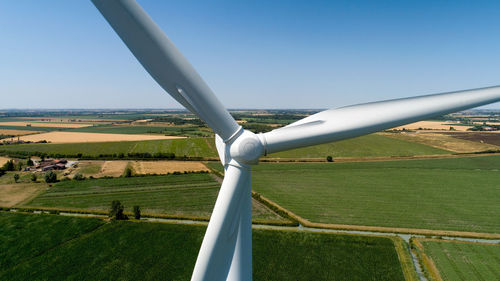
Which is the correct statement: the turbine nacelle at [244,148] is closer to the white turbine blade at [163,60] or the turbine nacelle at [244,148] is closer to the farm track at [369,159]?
the white turbine blade at [163,60]

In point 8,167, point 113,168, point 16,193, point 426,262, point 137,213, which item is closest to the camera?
point 426,262

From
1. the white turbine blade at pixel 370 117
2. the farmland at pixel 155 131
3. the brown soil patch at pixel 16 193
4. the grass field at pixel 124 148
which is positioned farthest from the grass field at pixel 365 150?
the white turbine blade at pixel 370 117

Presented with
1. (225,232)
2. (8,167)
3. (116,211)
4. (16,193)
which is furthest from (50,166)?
(225,232)

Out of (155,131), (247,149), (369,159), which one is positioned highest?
(155,131)

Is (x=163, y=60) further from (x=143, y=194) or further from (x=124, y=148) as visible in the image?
(x=124, y=148)

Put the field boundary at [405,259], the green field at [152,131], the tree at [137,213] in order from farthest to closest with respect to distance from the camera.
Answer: the green field at [152,131], the tree at [137,213], the field boundary at [405,259]

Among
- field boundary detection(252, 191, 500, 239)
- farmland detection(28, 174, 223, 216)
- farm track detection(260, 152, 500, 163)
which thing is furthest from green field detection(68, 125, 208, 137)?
field boundary detection(252, 191, 500, 239)

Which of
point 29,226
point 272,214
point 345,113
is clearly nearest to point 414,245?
point 272,214
